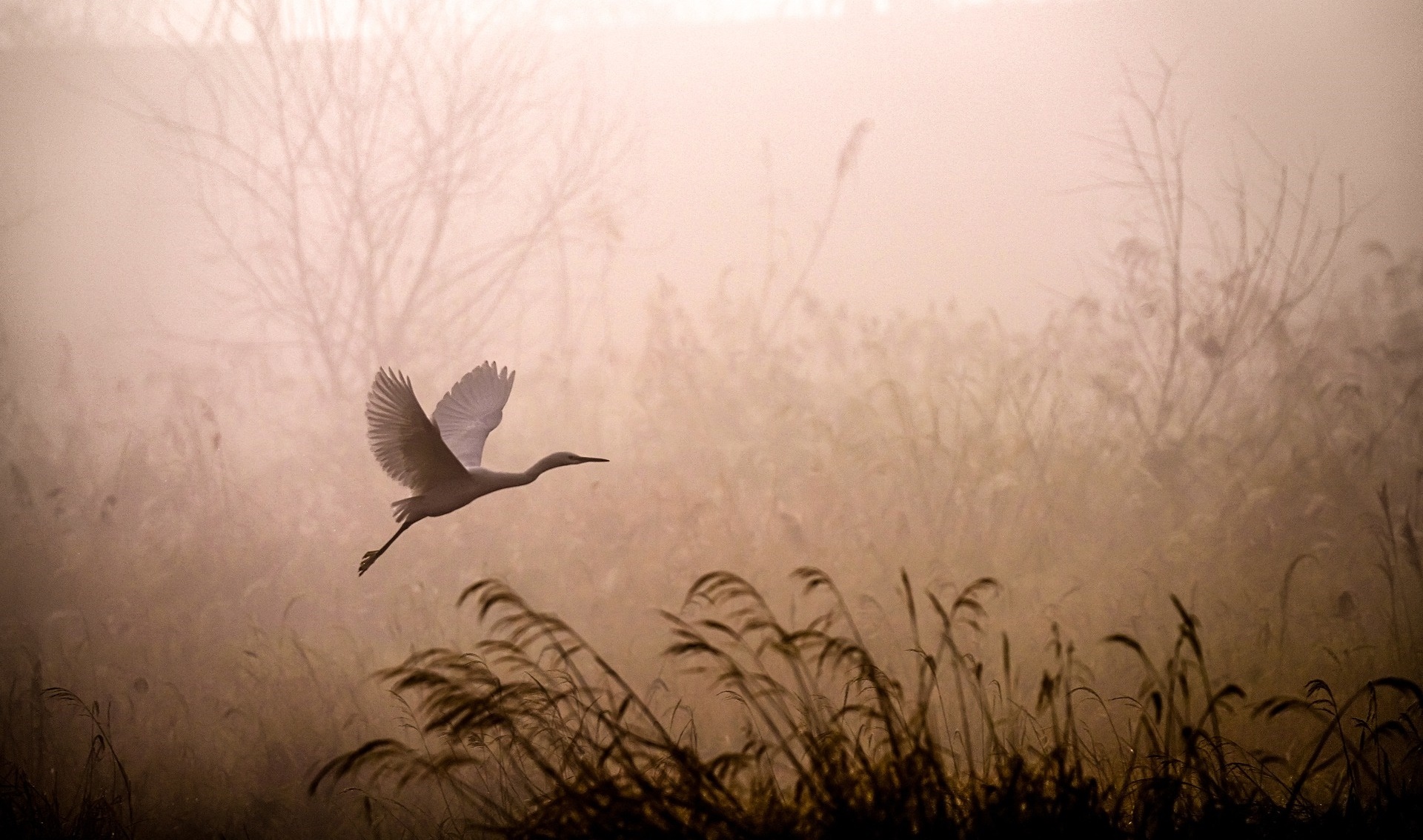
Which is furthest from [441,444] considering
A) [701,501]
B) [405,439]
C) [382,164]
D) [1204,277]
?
[1204,277]

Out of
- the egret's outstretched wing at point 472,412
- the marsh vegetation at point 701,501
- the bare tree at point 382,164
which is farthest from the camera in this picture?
the bare tree at point 382,164

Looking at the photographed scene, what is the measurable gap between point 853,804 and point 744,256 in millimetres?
1116

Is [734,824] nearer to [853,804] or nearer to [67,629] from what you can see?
[853,804]

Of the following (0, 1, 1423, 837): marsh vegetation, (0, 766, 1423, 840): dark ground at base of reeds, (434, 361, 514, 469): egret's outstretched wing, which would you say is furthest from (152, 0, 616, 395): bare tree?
(0, 766, 1423, 840): dark ground at base of reeds

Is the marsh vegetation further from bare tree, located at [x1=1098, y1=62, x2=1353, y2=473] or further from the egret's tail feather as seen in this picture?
the egret's tail feather

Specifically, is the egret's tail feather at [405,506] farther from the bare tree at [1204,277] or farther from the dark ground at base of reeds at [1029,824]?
the bare tree at [1204,277]

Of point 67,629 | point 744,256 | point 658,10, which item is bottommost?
point 67,629

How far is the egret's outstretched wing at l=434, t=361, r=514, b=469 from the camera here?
5.24 ft

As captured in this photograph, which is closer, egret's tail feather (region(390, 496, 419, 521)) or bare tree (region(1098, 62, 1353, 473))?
egret's tail feather (region(390, 496, 419, 521))

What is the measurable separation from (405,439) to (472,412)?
0.15 m

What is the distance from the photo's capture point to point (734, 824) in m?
1.43

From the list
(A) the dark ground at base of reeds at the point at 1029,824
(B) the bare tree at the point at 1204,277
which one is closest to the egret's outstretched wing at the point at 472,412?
(A) the dark ground at base of reeds at the point at 1029,824

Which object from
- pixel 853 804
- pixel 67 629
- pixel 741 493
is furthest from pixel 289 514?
pixel 853 804

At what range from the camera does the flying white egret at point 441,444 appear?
1.47 meters
